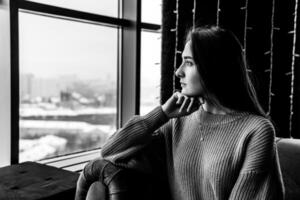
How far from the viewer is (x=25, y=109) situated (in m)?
2.00

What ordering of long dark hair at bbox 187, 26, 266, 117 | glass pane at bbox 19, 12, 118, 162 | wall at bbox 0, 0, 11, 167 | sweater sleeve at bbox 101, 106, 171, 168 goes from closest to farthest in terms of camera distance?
long dark hair at bbox 187, 26, 266, 117 < sweater sleeve at bbox 101, 106, 171, 168 < wall at bbox 0, 0, 11, 167 < glass pane at bbox 19, 12, 118, 162

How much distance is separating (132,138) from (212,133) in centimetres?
33

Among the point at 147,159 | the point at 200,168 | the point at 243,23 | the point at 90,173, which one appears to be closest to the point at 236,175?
the point at 200,168

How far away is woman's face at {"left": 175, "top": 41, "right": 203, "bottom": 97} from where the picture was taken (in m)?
1.22

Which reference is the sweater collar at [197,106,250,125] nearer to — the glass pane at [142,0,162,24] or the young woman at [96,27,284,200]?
the young woman at [96,27,284,200]

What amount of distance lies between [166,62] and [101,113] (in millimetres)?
650

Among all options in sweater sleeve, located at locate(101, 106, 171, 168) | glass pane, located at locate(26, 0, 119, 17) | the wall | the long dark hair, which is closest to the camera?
the long dark hair

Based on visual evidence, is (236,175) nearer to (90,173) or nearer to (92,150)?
(90,173)

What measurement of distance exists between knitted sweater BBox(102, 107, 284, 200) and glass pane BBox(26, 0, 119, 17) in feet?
3.89

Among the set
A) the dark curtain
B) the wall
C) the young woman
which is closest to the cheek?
the young woman

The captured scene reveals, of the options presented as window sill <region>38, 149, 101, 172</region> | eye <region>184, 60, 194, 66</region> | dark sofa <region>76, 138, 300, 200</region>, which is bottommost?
window sill <region>38, 149, 101, 172</region>

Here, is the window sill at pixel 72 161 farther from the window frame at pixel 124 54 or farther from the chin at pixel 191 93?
the chin at pixel 191 93

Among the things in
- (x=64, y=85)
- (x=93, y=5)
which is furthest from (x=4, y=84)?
(x=93, y=5)

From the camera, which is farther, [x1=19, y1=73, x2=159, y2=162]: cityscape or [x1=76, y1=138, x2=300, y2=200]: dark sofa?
[x1=19, y1=73, x2=159, y2=162]: cityscape
